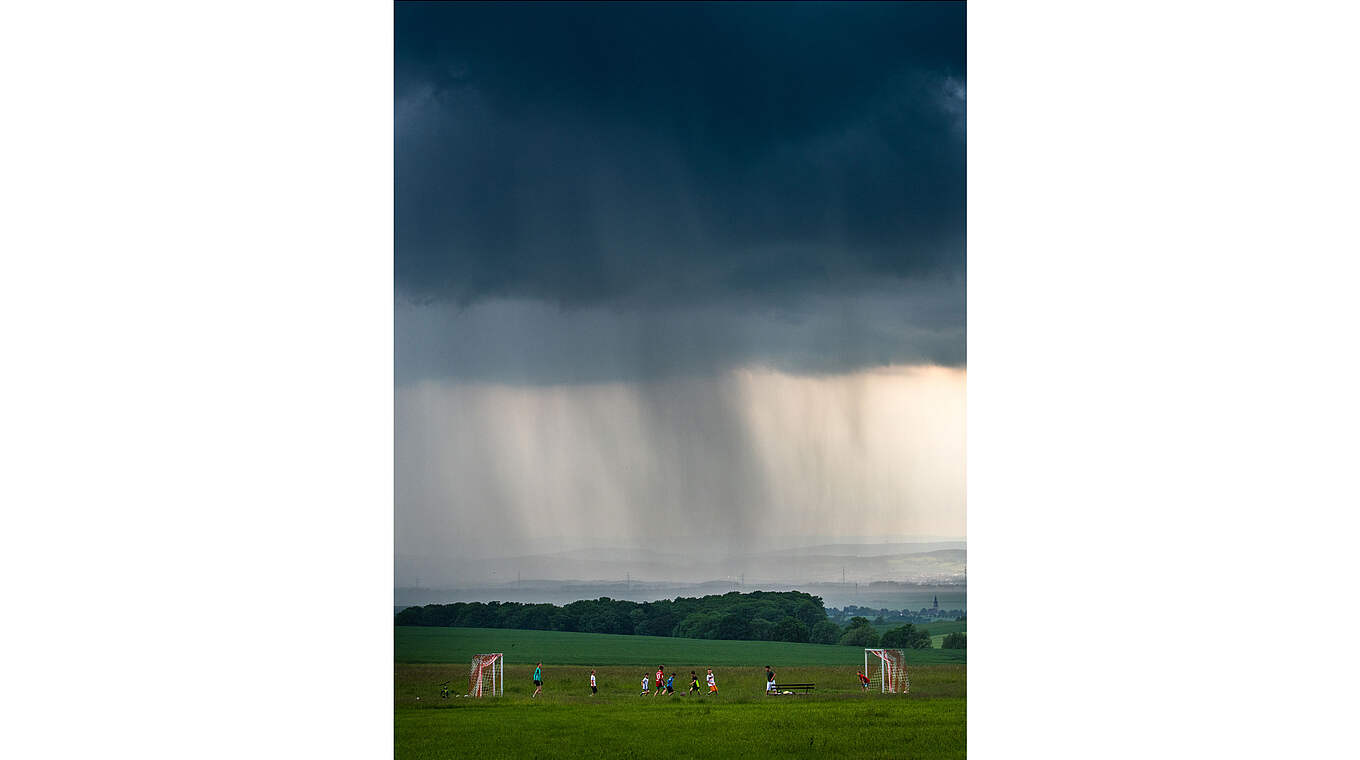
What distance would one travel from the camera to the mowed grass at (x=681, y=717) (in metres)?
5.31

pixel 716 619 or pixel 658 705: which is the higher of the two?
pixel 716 619

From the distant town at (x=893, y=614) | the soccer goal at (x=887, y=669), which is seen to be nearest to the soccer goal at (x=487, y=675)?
the distant town at (x=893, y=614)

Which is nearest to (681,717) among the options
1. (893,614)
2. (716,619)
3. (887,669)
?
(716,619)

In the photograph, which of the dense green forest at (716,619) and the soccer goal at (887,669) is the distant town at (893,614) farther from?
the soccer goal at (887,669)

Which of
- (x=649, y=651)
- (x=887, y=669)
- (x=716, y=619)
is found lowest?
(x=887, y=669)

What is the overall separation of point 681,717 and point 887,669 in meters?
1.29

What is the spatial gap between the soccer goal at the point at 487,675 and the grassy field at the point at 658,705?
4 cm

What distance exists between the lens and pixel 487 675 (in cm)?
563

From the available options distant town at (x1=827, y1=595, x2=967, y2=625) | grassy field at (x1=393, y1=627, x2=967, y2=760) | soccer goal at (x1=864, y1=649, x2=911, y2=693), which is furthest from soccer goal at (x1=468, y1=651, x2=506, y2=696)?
soccer goal at (x1=864, y1=649, x2=911, y2=693)

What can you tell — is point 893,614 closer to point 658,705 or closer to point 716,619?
point 716,619
